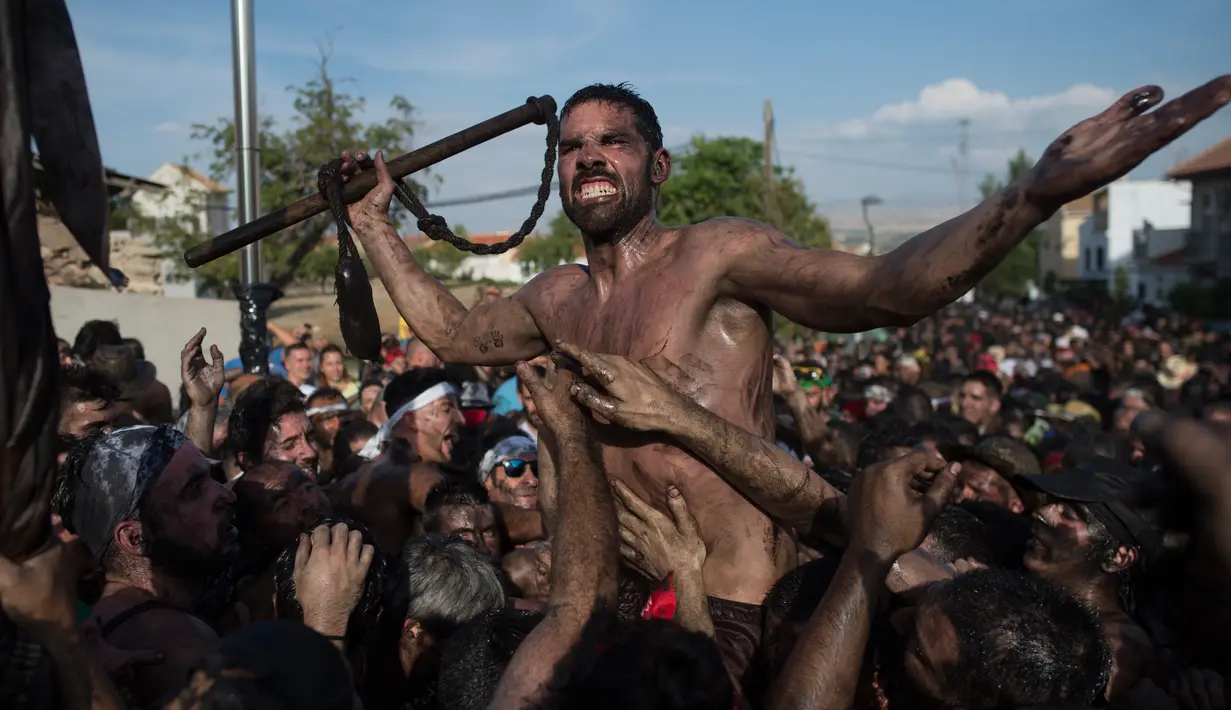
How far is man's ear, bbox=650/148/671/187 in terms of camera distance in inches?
135

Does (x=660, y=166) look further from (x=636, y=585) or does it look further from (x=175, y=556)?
(x=175, y=556)

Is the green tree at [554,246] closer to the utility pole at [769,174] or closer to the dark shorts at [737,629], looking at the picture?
the utility pole at [769,174]

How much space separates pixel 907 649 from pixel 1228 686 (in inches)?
40.9

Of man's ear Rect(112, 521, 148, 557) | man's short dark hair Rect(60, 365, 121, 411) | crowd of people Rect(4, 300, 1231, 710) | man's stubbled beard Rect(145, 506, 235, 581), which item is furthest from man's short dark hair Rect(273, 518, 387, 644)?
man's short dark hair Rect(60, 365, 121, 411)

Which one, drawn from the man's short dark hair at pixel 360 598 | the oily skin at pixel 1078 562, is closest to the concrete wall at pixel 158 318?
the man's short dark hair at pixel 360 598

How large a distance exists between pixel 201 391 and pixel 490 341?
7.78 ft

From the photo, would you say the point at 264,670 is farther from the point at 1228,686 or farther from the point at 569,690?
the point at 1228,686

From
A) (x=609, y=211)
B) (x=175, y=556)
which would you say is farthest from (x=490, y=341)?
(x=175, y=556)

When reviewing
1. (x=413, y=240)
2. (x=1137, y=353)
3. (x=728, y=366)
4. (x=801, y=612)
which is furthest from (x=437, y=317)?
(x=413, y=240)

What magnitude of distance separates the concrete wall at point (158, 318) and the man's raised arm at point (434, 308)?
10.9 meters

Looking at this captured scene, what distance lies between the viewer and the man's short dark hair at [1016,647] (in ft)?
8.81

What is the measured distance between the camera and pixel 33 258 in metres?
1.92

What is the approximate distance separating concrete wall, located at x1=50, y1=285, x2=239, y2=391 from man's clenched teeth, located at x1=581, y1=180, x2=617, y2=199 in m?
11.7

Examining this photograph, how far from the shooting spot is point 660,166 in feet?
11.4
